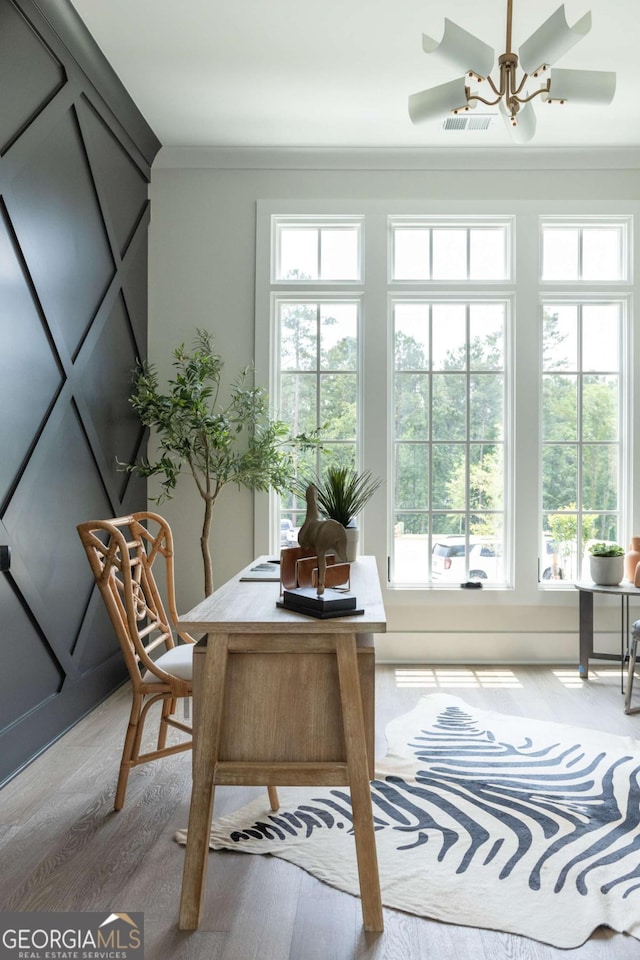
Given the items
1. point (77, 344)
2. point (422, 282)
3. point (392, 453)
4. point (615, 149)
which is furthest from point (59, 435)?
point (615, 149)

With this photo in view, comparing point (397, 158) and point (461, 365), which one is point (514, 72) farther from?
point (461, 365)

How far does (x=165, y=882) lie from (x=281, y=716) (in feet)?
2.26

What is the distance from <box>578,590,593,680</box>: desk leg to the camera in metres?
4.40

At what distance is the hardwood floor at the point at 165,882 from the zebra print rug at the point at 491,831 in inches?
2.8

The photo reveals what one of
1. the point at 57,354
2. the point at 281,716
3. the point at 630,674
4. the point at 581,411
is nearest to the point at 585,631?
the point at 630,674

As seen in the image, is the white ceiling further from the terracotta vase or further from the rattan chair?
the terracotta vase

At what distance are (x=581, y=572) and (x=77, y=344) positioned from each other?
3459 millimetres

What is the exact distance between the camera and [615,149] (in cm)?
468

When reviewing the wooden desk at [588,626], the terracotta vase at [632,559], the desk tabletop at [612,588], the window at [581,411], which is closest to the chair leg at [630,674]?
the desk tabletop at [612,588]

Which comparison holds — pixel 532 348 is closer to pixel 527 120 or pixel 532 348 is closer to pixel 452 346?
pixel 452 346

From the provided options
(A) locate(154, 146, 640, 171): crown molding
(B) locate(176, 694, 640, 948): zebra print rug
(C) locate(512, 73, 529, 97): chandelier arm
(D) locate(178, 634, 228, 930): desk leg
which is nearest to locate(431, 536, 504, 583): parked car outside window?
(B) locate(176, 694, 640, 948): zebra print rug

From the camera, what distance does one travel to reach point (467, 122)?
4.23 meters

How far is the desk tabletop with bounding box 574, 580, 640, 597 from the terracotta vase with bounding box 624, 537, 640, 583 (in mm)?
56

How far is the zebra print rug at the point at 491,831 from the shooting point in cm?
201
